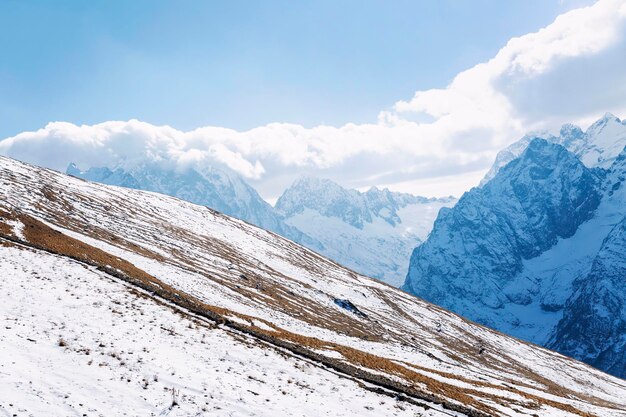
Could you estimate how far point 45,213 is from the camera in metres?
67.6

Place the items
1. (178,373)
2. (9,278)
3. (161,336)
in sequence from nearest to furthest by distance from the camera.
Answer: (178,373)
(161,336)
(9,278)

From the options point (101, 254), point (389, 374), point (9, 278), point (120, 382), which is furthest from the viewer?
point (101, 254)

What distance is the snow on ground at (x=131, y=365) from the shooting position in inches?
615

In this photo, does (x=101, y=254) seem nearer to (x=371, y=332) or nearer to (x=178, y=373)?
(x=178, y=373)

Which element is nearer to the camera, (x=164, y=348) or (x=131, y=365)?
(x=131, y=365)

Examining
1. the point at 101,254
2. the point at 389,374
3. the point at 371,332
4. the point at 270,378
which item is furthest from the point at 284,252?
the point at 270,378

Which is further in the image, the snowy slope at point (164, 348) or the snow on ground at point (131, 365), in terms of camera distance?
the snowy slope at point (164, 348)

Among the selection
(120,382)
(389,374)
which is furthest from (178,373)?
(389,374)

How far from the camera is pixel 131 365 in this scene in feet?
61.1

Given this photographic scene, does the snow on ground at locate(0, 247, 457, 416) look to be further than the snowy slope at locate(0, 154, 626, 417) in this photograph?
No

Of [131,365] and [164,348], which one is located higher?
[164,348]

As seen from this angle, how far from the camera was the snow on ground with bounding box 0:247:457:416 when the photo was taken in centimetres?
1563

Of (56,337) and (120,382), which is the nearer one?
(120,382)

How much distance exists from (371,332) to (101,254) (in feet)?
159
